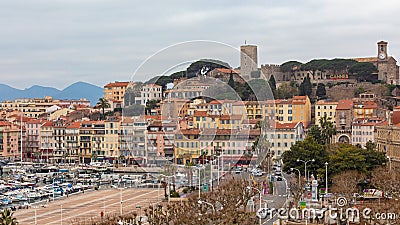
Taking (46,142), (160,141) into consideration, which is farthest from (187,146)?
(46,142)

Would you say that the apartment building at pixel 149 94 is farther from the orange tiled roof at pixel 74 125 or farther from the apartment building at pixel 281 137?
the orange tiled roof at pixel 74 125

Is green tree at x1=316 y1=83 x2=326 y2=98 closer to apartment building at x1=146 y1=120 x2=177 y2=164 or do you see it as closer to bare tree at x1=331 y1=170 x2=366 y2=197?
apartment building at x1=146 y1=120 x2=177 y2=164

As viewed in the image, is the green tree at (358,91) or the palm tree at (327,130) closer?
the palm tree at (327,130)

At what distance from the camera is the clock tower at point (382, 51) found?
66938mm

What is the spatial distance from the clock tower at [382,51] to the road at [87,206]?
1449 inches

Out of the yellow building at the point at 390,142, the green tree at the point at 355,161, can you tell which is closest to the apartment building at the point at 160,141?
the green tree at the point at 355,161

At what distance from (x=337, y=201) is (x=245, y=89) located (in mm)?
19627

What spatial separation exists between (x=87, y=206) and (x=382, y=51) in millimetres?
43638

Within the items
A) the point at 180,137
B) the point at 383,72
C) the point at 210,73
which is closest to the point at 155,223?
the point at 210,73

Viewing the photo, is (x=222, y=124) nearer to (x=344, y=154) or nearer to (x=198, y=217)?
(x=344, y=154)

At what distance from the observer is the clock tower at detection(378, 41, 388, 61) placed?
220 ft

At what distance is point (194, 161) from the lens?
3884 cm

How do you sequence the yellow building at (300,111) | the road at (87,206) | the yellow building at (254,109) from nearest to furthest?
the road at (87,206) → the yellow building at (254,109) → the yellow building at (300,111)

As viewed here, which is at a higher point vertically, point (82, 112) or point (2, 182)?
point (82, 112)
